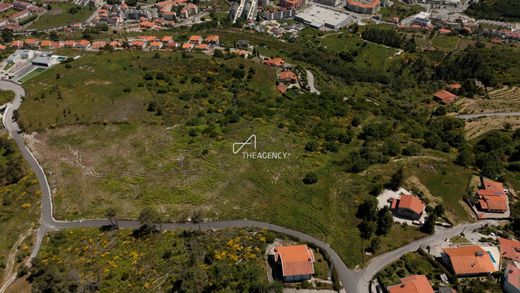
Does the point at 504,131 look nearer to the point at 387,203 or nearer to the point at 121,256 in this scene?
the point at 387,203

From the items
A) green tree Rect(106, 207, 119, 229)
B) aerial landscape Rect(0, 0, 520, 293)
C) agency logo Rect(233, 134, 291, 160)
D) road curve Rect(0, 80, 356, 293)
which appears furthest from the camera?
agency logo Rect(233, 134, 291, 160)

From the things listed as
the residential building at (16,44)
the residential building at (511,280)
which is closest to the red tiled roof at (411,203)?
the residential building at (511,280)

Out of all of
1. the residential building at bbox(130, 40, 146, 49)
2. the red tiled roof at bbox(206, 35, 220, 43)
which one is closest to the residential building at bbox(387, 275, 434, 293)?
the red tiled roof at bbox(206, 35, 220, 43)

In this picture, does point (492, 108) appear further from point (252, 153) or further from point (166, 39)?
point (166, 39)

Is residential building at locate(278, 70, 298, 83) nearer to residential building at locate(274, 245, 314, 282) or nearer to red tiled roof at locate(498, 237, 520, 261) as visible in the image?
residential building at locate(274, 245, 314, 282)

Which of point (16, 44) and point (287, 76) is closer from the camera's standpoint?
point (287, 76)

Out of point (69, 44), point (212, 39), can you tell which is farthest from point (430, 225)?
point (69, 44)

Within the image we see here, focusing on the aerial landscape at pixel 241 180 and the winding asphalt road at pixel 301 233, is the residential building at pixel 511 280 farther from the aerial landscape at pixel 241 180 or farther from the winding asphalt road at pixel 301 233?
the winding asphalt road at pixel 301 233
